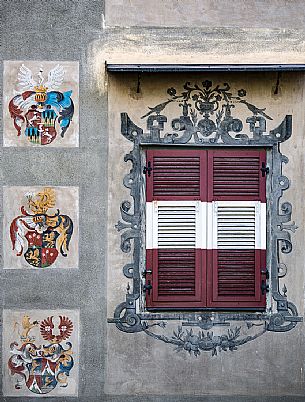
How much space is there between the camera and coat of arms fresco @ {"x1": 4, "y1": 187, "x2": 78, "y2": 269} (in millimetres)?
8500

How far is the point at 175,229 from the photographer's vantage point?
859 centimetres

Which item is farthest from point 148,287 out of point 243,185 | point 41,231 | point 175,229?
point 243,185

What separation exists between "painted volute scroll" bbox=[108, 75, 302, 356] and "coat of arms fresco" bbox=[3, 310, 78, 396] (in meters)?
0.55

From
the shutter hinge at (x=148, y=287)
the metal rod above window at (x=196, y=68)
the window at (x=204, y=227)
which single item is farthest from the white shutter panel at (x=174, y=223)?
the metal rod above window at (x=196, y=68)

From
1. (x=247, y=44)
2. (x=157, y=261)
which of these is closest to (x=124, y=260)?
(x=157, y=261)

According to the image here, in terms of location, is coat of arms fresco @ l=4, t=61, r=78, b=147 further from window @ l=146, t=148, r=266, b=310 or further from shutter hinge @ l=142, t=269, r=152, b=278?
shutter hinge @ l=142, t=269, r=152, b=278

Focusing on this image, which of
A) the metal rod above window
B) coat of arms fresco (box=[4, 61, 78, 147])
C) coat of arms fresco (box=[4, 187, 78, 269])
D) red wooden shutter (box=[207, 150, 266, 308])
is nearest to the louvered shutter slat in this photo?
red wooden shutter (box=[207, 150, 266, 308])

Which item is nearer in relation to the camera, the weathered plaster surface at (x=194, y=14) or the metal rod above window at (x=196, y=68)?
the metal rod above window at (x=196, y=68)

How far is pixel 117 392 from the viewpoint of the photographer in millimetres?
8531

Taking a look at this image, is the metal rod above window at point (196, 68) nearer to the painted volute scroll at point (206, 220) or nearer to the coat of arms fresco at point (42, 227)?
the painted volute scroll at point (206, 220)

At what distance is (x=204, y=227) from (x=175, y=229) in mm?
291

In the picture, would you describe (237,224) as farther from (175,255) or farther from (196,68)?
(196,68)

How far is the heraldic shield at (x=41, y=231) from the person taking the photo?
27.9 feet

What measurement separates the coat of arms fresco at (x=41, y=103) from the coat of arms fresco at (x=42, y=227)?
514 millimetres
